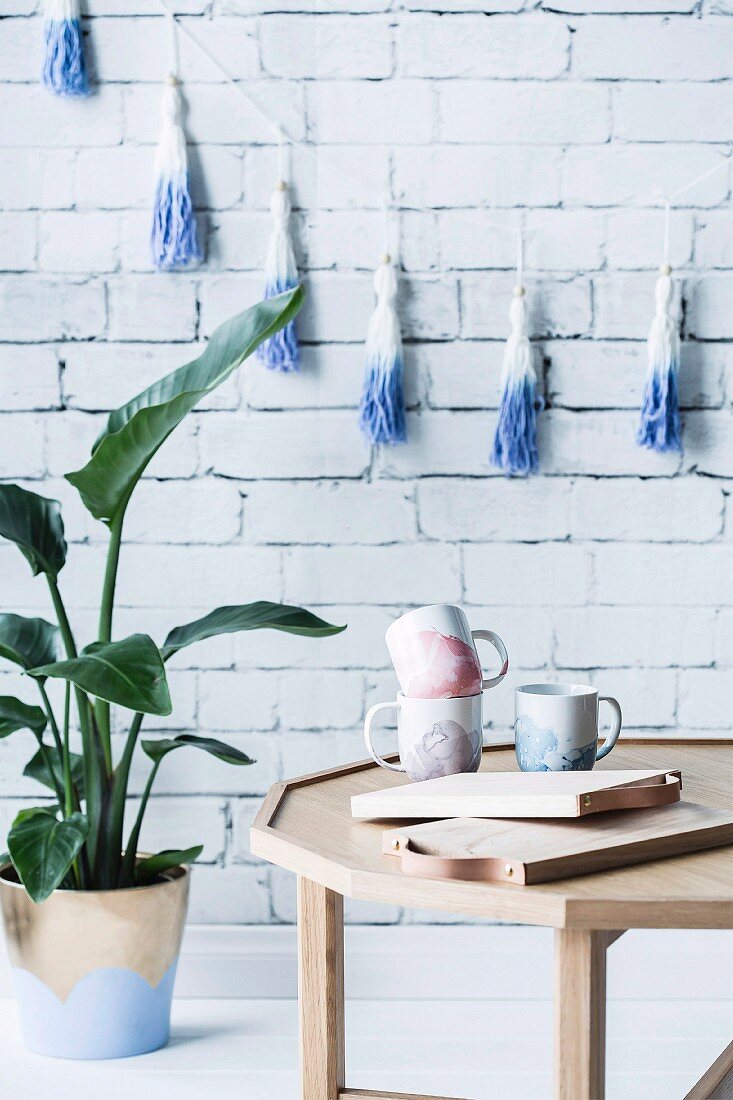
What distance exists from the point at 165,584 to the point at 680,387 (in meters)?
0.87

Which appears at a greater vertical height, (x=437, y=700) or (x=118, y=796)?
(x=437, y=700)

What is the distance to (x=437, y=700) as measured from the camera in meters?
1.05

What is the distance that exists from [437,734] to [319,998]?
256 mm

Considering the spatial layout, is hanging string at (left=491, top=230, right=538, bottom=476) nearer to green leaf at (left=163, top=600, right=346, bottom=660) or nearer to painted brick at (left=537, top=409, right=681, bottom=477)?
painted brick at (left=537, top=409, right=681, bottom=477)

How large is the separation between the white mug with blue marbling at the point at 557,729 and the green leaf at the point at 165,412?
1.83 feet

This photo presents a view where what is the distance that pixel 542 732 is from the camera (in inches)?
42.6

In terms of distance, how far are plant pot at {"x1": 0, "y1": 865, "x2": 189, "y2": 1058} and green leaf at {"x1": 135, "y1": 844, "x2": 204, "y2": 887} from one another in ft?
0.07

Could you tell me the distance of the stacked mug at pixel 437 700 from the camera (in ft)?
3.48

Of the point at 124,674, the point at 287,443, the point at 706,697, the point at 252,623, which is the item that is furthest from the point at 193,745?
the point at 706,697

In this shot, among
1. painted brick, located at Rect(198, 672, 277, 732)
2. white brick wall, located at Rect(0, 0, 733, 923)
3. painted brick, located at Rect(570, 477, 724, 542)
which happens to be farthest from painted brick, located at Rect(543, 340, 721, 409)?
painted brick, located at Rect(198, 672, 277, 732)

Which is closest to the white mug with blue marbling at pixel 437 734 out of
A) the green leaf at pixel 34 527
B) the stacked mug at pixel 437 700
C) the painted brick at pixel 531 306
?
the stacked mug at pixel 437 700

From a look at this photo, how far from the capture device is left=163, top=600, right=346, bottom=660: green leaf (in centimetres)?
148

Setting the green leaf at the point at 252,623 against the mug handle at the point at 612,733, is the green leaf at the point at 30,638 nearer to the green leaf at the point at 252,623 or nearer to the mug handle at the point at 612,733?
the green leaf at the point at 252,623

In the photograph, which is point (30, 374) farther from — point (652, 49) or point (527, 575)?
point (652, 49)
